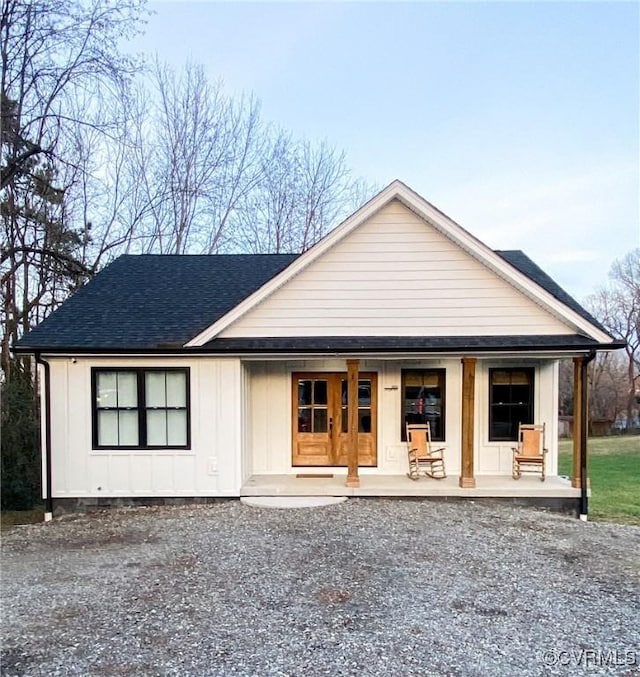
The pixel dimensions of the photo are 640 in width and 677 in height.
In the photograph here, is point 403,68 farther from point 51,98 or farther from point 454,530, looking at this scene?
point 454,530

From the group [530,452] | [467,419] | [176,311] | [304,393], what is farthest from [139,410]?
[530,452]

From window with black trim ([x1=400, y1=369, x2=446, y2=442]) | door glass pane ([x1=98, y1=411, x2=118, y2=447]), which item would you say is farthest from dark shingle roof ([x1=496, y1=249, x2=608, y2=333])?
door glass pane ([x1=98, y1=411, x2=118, y2=447])

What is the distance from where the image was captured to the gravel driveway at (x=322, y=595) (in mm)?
3500

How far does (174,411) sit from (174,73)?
17.9 metres

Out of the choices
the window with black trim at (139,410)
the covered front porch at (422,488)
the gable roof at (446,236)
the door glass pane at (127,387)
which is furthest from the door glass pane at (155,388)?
the covered front porch at (422,488)

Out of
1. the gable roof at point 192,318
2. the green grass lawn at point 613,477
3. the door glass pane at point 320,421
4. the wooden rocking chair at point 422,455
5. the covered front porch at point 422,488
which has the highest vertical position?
the gable roof at point 192,318

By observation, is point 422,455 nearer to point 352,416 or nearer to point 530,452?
point 352,416

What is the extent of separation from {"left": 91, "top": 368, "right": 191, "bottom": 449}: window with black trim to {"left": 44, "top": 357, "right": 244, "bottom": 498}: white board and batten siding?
12 cm

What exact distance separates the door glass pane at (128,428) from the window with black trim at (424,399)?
16.1ft

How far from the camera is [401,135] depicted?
17.0 metres

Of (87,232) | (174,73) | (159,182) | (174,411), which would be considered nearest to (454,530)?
(174,411)

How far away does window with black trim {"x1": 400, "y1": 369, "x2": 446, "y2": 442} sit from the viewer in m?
9.35

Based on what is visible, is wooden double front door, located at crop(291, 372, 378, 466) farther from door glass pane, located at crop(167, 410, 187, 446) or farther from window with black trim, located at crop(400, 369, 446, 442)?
door glass pane, located at crop(167, 410, 187, 446)

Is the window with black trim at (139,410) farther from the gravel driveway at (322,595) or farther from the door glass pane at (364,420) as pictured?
the door glass pane at (364,420)
